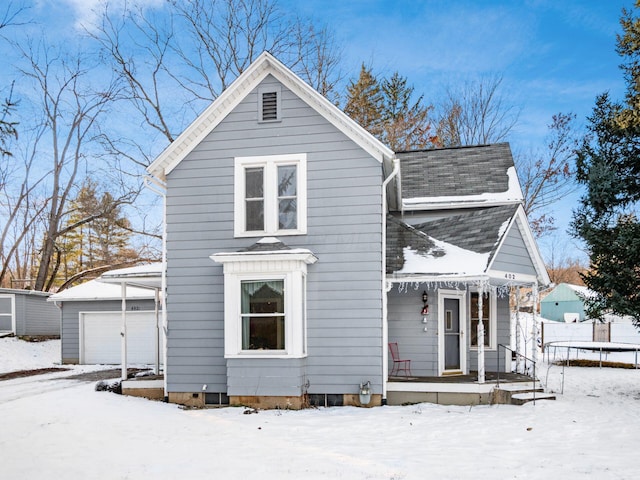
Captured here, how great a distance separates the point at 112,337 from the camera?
64.6 ft

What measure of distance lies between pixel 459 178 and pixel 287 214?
5.36 m

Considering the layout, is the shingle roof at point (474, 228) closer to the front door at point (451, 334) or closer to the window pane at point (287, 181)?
the front door at point (451, 334)

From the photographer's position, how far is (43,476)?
602 cm

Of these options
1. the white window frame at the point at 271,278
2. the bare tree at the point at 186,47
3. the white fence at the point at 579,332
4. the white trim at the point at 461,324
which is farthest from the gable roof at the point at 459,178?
the white fence at the point at 579,332

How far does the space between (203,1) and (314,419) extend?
18.7 m

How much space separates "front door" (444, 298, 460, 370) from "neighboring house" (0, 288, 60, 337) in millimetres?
16996

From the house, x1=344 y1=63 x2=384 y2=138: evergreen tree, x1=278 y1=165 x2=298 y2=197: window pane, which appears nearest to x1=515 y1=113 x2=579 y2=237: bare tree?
x1=344 y1=63 x2=384 y2=138: evergreen tree

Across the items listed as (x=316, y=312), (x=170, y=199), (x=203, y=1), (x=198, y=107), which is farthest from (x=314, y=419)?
(x=203, y=1)

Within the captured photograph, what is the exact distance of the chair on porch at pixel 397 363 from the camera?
1192 centimetres

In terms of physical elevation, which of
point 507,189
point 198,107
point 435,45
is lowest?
point 507,189

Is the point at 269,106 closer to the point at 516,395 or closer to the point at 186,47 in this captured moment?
the point at 516,395

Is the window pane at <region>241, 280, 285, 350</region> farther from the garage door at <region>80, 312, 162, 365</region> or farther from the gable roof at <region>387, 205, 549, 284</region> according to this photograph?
the garage door at <region>80, 312, 162, 365</region>

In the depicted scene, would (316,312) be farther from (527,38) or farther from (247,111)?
(527,38)

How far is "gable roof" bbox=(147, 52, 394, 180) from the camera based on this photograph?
10672 millimetres
